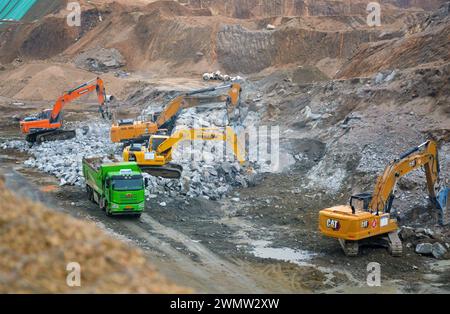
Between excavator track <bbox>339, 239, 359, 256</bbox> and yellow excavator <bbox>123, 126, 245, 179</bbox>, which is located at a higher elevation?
yellow excavator <bbox>123, 126, 245, 179</bbox>

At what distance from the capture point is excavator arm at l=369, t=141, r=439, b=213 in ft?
61.5

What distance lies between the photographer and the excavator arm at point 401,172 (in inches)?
738

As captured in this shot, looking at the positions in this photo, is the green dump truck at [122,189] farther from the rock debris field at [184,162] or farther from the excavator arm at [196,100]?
the excavator arm at [196,100]

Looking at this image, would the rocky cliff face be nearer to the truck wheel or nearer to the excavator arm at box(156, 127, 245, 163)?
the excavator arm at box(156, 127, 245, 163)

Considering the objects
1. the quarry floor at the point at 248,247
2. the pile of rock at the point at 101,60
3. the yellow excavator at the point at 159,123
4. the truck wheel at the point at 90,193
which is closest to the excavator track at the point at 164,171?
the quarry floor at the point at 248,247

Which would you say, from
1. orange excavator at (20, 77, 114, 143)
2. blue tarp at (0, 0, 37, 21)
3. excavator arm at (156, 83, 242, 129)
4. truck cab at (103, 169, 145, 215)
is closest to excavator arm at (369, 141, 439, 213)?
truck cab at (103, 169, 145, 215)

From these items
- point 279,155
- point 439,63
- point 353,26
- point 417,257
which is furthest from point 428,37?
point 353,26

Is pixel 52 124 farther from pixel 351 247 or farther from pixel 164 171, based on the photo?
pixel 351 247

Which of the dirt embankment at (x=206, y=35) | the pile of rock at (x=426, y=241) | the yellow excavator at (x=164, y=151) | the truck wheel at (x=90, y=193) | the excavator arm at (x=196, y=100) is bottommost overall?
the pile of rock at (x=426, y=241)

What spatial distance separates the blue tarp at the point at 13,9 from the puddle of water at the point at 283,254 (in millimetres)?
58067

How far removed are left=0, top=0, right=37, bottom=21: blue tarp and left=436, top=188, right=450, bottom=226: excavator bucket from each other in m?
59.3

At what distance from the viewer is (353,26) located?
58.5 m

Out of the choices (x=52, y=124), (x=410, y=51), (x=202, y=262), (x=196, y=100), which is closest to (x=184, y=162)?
(x=196, y=100)
